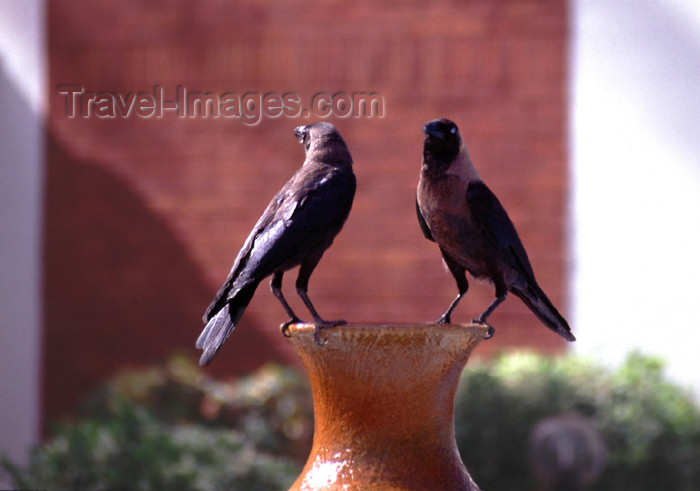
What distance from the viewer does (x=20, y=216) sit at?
8289mm

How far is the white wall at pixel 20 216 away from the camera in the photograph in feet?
26.5

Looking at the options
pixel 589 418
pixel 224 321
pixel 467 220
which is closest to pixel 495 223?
pixel 467 220

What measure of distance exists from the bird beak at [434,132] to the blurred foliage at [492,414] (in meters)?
2.41

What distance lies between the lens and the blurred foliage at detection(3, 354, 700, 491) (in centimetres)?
582

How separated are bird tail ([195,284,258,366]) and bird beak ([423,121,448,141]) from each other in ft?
1.61

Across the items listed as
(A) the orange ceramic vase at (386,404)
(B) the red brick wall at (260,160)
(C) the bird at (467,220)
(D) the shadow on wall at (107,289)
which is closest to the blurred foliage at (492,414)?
(D) the shadow on wall at (107,289)

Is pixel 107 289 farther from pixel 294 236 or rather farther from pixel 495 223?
pixel 495 223

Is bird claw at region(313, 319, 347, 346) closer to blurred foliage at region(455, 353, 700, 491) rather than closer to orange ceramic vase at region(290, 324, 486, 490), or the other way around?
orange ceramic vase at region(290, 324, 486, 490)

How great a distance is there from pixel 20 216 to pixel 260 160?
222cm

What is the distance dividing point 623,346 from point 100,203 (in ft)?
14.3

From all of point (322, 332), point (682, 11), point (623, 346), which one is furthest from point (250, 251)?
point (682, 11)

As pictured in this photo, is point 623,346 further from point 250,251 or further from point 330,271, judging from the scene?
point 250,251

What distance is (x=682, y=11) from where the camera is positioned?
711 centimetres

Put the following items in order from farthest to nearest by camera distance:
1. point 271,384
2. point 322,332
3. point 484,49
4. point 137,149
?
point 137,149
point 484,49
point 271,384
point 322,332
